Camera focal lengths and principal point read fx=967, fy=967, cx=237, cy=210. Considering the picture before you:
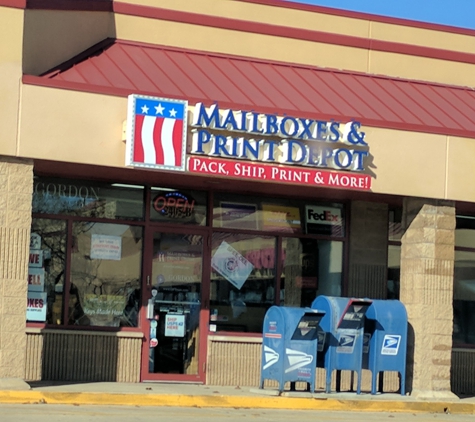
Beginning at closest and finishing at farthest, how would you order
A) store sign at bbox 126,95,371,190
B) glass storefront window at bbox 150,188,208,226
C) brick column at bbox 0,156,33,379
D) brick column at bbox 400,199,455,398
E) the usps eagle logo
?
brick column at bbox 0,156,33,379
the usps eagle logo
store sign at bbox 126,95,371,190
brick column at bbox 400,199,455,398
glass storefront window at bbox 150,188,208,226

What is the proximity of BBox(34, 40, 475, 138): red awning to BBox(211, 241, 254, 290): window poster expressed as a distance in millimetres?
2719

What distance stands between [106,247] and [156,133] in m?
2.74

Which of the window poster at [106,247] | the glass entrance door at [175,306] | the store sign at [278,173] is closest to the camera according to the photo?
the store sign at [278,173]

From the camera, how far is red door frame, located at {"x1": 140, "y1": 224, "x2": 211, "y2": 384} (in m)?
15.8

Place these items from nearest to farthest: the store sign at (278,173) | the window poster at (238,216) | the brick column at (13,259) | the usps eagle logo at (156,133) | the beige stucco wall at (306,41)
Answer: the brick column at (13,259) < the usps eagle logo at (156,133) < the store sign at (278,173) < the beige stucco wall at (306,41) < the window poster at (238,216)

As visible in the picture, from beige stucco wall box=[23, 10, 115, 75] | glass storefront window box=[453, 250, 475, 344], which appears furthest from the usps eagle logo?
glass storefront window box=[453, 250, 475, 344]

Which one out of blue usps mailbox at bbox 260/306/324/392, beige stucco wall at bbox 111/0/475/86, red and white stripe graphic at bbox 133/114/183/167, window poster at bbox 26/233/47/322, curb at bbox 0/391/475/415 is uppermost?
beige stucco wall at bbox 111/0/475/86

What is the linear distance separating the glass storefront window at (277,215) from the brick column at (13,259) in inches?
157

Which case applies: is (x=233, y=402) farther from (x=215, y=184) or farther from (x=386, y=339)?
(x=215, y=184)

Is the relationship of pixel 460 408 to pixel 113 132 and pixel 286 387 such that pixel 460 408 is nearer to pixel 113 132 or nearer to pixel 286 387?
pixel 286 387

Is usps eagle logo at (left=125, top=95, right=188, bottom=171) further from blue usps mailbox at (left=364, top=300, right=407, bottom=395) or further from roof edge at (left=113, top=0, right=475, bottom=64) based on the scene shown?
blue usps mailbox at (left=364, top=300, right=407, bottom=395)

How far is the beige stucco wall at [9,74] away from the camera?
13344mm

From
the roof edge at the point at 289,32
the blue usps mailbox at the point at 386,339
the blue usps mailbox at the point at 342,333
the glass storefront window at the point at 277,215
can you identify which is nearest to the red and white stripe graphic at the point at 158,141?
the glass storefront window at the point at 277,215

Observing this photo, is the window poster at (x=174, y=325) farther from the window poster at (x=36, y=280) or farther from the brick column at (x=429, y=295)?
the brick column at (x=429, y=295)
